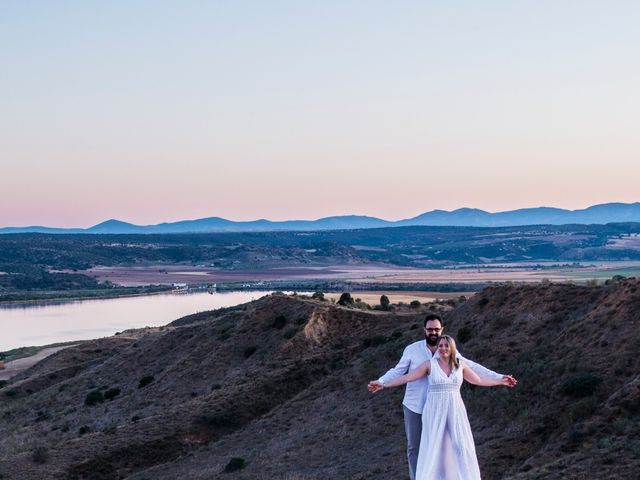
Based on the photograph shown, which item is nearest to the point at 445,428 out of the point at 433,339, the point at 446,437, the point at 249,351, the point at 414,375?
the point at 446,437

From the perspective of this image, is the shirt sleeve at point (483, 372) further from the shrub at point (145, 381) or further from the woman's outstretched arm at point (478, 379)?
the shrub at point (145, 381)

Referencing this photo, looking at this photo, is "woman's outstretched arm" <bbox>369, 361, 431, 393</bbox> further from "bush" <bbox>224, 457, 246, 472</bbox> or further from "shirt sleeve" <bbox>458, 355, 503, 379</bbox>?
"bush" <bbox>224, 457, 246, 472</bbox>

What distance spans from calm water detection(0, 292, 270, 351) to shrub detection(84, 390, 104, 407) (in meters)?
40.3

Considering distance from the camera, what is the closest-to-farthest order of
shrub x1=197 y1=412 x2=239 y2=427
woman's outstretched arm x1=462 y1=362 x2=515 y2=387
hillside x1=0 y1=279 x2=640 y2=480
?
woman's outstretched arm x1=462 y1=362 x2=515 y2=387 → hillside x1=0 y1=279 x2=640 y2=480 → shrub x1=197 y1=412 x2=239 y2=427

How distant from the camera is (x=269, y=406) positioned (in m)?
32.5

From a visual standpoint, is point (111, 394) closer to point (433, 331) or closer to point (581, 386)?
point (581, 386)

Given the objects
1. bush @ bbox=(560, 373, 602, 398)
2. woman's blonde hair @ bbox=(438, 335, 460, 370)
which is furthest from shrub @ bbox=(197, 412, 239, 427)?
woman's blonde hair @ bbox=(438, 335, 460, 370)

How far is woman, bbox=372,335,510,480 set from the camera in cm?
941

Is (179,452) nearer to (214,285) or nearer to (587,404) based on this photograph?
(587,404)

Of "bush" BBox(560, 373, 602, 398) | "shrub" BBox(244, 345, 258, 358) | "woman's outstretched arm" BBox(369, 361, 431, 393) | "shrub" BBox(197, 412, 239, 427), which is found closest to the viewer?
"woman's outstretched arm" BBox(369, 361, 431, 393)

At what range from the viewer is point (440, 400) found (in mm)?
9547

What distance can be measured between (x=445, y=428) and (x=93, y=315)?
10894 cm

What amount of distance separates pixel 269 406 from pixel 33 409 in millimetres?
18893

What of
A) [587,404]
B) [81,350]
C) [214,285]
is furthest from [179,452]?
[214,285]
